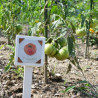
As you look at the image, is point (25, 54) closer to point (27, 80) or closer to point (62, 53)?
point (27, 80)

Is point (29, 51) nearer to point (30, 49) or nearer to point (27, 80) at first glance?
point (30, 49)

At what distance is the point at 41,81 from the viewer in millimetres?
2107

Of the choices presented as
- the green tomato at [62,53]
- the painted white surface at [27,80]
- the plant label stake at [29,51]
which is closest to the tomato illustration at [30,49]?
the plant label stake at [29,51]

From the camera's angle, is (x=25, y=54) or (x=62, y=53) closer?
(x=25, y=54)

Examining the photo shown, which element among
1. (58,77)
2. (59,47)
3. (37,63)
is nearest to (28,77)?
(37,63)

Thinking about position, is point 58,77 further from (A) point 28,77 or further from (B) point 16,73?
(A) point 28,77

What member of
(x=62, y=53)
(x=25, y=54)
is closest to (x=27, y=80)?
(x=25, y=54)

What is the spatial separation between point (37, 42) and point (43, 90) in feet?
2.24

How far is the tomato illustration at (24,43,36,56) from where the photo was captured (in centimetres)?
141

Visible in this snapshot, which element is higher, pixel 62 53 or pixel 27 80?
pixel 62 53

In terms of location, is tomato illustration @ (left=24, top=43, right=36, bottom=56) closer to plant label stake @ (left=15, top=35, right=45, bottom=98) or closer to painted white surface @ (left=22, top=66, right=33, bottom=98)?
plant label stake @ (left=15, top=35, right=45, bottom=98)

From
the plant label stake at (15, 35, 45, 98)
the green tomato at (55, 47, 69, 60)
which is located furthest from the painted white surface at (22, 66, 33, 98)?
the green tomato at (55, 47, 69, 60)

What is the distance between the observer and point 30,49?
142 centimetres

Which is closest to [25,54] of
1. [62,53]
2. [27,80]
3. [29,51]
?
[29,51]
